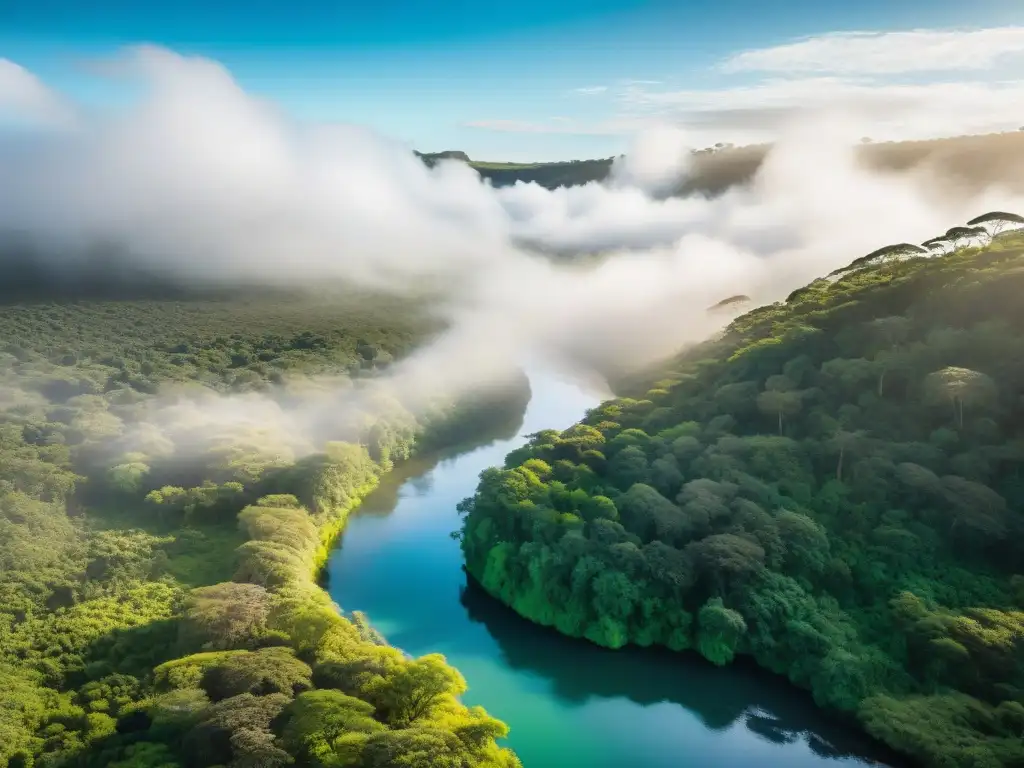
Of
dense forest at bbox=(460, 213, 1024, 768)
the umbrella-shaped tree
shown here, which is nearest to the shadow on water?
dense forest at bbox=(460, 213, 1024, 768)

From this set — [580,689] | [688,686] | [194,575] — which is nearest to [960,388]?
[688,686]

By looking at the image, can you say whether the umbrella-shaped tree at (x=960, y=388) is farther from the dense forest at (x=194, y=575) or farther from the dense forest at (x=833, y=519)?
the dense forest at (x=194, y=575)

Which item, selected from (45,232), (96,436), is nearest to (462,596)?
(96,436)

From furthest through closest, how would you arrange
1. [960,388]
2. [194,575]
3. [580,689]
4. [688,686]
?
[960,388]
[194,575]
[688,686]
[580,689]

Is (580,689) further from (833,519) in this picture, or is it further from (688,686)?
(833,519)

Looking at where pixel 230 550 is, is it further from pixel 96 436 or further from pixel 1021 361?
pixel 1021 361

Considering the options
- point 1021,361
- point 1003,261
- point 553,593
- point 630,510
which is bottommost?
point 553,593
